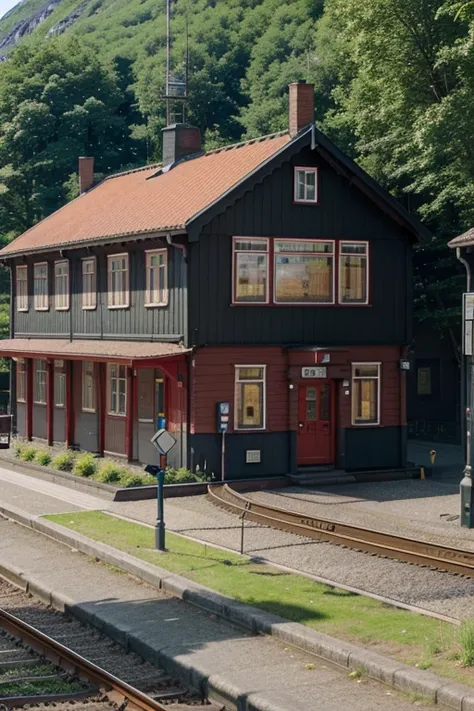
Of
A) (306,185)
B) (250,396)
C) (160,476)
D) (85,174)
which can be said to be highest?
(85,174)

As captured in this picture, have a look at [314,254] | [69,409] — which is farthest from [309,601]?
[69,409]

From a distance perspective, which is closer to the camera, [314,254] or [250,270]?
[250,270]

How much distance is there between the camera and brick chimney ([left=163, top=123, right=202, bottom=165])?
122 feet

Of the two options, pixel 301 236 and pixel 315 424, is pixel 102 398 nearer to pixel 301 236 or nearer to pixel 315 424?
pixel 315 424

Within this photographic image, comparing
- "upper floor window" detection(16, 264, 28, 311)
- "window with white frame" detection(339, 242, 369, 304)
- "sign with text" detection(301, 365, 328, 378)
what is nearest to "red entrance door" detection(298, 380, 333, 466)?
"sign with text" detection(301, 365, 328, 378)

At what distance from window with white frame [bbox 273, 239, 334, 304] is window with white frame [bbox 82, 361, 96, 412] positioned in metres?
6.63

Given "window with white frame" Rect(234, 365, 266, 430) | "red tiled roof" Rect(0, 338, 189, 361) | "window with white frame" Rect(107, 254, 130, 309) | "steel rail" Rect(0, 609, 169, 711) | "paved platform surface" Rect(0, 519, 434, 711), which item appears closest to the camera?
"paved platform surface" Rect(0, 519, 434, 711)

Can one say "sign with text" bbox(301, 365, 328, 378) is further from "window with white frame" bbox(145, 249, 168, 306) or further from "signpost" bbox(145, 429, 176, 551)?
"signpost" bbox(145, 429, 176, 551)

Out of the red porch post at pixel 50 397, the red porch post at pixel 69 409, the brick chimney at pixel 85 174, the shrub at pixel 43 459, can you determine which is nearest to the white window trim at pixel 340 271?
the red porch post at pixel 69 409

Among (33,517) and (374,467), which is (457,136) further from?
(33,517)

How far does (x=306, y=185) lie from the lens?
30.3 metres

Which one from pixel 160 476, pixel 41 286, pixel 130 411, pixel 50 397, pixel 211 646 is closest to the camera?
pixel 211 646

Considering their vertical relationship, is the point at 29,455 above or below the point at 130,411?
below

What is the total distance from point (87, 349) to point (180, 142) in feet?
28.3
